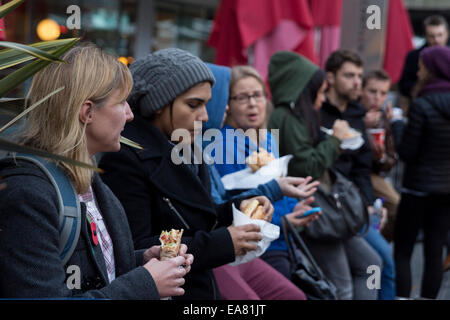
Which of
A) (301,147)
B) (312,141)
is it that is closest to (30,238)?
(301,147)

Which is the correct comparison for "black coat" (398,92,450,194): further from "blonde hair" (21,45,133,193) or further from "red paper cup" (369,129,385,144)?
"blonde hair" (21,45,133,193)

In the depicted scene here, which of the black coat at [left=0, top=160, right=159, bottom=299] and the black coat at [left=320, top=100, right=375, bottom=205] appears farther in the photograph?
the black coat at [left=320, top=100, right=375, bottom=205]

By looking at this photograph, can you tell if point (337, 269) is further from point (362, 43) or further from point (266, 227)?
point (362, 43)

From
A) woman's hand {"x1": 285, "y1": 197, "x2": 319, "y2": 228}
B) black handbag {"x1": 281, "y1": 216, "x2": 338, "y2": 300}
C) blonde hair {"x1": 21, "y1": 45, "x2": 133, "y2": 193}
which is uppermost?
blonde hair {"x1": 21, "y1": 45, "x2": 133, "y2": 193}

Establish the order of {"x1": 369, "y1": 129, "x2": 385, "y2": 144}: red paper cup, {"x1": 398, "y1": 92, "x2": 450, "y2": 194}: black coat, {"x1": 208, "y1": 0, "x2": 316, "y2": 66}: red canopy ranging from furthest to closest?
1. {"x1": 369, "y1": 129, "x2": 385, "y2": 144}: red paper cup
2. {"x1": 208, "y1": 0, "x2": 316, "y2": 66}: red canopy
3. {"x1": 398, "y1": 92, "x2": 450, "y2": 194}: black coat

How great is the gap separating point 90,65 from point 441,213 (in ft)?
12.7

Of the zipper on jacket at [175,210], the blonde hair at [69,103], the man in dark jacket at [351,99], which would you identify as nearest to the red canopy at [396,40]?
the man in dark jacket at [351,99]

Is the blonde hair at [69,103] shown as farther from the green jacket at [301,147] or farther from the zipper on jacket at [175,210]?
the green jacket at [301,147]

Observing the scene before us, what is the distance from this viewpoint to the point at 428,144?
4.86 m

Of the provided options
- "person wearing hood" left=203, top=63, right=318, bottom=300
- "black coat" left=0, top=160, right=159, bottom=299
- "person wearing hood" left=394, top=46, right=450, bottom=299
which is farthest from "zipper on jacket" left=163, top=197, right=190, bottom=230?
"person wearing hood" left=394, top=46, right=450, bottom=299

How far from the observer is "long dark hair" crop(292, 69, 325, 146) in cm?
412

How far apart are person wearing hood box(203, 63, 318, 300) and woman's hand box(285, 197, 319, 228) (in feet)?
0.55

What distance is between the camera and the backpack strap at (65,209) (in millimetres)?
1670

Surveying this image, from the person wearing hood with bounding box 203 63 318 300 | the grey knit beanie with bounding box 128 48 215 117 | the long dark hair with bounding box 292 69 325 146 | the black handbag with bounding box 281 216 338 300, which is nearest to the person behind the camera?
the grey knit beanie with bounding box 128 48 215 117
